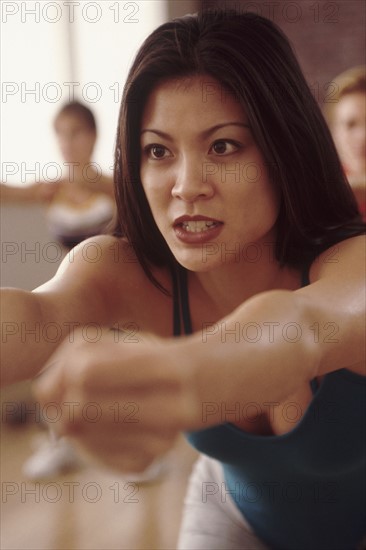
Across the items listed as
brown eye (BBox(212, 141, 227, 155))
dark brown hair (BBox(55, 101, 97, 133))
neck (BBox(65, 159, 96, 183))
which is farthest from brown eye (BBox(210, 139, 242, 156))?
dark brown hair (BBox(55, 101, 97, 133))

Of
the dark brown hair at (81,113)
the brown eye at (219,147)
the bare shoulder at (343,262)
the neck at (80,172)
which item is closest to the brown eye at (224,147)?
the brown eye at (219,147)

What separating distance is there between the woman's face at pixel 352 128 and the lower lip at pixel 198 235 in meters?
1.02

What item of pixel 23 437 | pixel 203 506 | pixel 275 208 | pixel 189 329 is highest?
pixel 275 208

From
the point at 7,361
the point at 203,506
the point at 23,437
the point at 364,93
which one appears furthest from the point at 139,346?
the point at 23,437

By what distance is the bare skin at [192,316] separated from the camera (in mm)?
294

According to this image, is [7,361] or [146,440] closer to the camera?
[146,440]

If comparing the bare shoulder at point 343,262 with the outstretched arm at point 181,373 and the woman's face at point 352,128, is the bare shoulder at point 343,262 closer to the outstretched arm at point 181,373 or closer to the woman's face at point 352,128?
the outstretched arm at point 181,373

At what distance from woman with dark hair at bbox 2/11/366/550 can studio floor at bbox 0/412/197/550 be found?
66 centimetres

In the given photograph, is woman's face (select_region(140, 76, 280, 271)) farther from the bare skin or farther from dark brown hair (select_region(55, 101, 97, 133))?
dark brown hair (select_region(55, 101, 97, 133))

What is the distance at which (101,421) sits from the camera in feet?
0.96

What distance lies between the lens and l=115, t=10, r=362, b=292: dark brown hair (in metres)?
0.52

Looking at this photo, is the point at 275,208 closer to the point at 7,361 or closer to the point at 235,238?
the point at 235,238

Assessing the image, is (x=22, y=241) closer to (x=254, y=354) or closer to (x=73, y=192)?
(x=73, y=192)

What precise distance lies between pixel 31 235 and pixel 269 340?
5.01 ft
